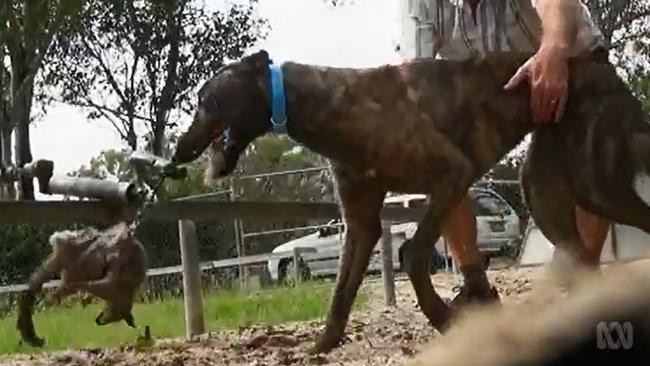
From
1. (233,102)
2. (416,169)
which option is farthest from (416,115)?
(233,102)

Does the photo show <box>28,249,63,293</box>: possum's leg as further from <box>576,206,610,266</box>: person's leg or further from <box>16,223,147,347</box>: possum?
<box>576,206,610,266</box>: person's leg

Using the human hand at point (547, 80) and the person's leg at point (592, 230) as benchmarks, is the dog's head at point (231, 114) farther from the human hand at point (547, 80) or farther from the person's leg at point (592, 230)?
the person's leg at point (592, 230)

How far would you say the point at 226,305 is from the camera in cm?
934

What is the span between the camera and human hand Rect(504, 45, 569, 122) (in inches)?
162

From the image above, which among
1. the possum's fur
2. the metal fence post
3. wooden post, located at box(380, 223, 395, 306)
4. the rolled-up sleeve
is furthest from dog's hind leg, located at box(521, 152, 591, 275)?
the metal fence post

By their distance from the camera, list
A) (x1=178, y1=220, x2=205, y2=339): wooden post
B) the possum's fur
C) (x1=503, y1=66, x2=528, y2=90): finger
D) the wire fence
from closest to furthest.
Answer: the possum's fur
(x1=503, y1=66, x2=528, y2=90): finger
(x1=178, y1=220, x2=205, y2=339): wooden post
the wire fence

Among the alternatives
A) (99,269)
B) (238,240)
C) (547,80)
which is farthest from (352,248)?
(238,240)

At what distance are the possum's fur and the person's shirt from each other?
376 cm

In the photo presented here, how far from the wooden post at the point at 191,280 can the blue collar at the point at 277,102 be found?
3.54 meters

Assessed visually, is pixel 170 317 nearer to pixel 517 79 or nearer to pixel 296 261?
pixel 517 79

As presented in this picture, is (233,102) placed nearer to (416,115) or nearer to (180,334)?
(416,115)

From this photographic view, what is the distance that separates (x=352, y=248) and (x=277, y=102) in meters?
0.63

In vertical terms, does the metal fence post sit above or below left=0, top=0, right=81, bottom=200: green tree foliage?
below

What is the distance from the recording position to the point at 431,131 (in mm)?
4250
